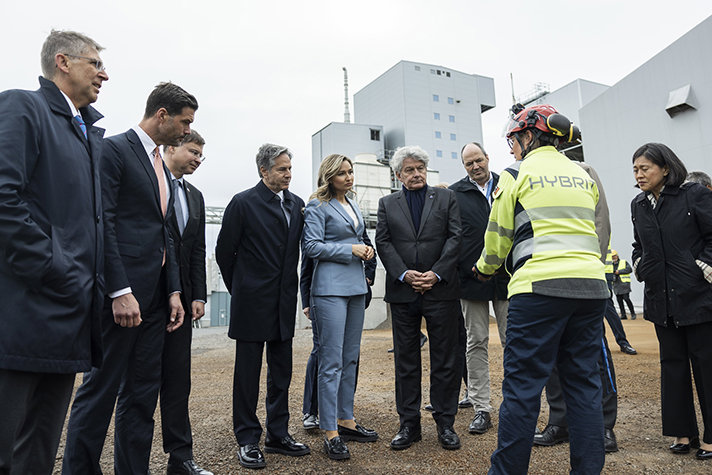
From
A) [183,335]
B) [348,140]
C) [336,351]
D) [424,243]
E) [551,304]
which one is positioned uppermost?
[348,140]

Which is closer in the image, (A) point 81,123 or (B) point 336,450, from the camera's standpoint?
(A) point 81,123

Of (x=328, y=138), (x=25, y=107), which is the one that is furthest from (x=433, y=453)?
(x=328, y=138)

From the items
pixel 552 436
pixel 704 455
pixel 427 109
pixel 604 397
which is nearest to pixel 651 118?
pixel 604 397

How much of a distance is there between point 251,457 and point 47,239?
205 centimetres

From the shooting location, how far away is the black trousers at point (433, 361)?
3.46 meters

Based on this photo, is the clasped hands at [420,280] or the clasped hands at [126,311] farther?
the clasped hands at [420,280]

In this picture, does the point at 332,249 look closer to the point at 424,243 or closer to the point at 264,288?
the point at 264,288

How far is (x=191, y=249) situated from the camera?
11.0 ft

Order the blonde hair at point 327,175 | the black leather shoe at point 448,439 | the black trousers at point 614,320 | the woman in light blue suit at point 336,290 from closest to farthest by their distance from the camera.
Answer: the black leather shoe at point 448,439, the woman in light blue suit at point 336,290, the blonde hair at point 327,175, the black trousers at point 614,320

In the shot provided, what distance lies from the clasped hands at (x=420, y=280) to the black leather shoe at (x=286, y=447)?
4.55 ft

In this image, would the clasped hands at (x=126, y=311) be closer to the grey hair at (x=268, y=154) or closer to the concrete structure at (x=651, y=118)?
the grey hair at (x=268, y=154)

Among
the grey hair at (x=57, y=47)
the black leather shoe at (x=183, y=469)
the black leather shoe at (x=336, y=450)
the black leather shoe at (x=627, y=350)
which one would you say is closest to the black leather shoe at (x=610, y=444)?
the black leather shoe at (x=336, y=450)

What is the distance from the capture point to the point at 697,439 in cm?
322

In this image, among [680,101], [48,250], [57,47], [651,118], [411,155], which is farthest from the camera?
[651,118]
